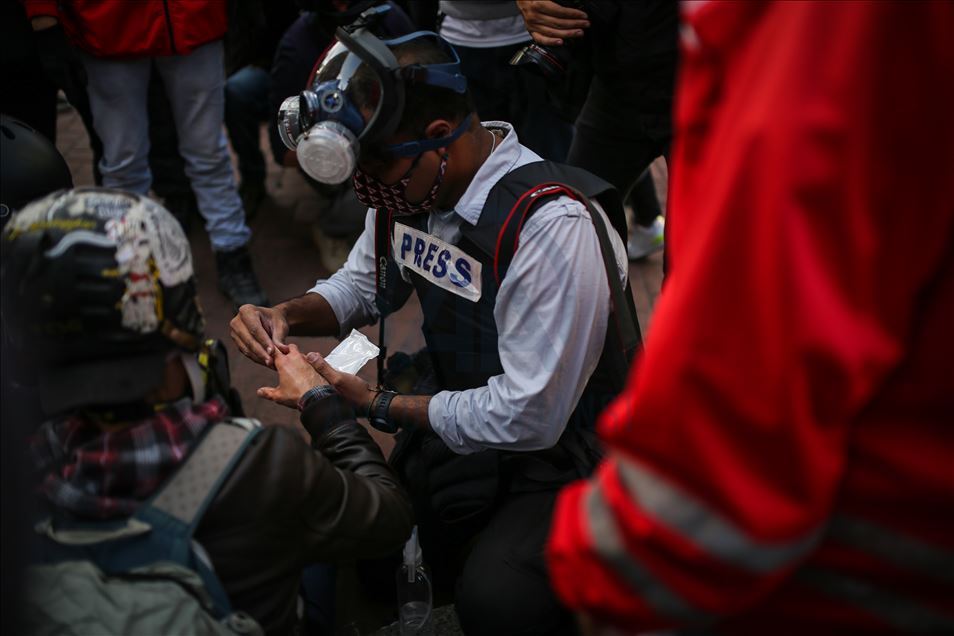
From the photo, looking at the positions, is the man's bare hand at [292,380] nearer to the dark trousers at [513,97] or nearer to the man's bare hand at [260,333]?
the man's bare hand at [260,333]

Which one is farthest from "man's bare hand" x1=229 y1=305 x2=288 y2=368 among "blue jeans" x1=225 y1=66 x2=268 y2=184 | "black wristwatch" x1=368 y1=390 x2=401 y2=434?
"blue jeans" x1=225 y1=66 x2=268 y2=184

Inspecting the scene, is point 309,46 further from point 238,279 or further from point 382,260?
point 382,260

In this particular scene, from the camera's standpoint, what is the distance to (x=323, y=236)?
479cm

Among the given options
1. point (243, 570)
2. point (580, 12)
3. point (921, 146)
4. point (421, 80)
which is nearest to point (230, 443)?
point (243, 570)

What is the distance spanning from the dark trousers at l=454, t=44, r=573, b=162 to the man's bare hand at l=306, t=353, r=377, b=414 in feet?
7.08

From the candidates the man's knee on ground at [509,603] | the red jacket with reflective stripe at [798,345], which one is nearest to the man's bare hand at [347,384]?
the man's knee on ground at [509,603]

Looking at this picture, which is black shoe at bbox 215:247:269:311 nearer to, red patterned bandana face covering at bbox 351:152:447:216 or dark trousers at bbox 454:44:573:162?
dark trousers at bbox 454:44:573:162

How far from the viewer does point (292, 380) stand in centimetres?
216

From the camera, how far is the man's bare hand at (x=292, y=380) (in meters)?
2.14

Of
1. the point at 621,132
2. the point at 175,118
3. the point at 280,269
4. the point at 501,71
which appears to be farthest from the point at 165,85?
the point at 621,132

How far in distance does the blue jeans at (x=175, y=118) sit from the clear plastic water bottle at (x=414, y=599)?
6.79 feet

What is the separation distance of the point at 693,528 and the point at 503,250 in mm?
1230

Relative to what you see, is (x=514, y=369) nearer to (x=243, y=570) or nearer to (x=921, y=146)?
(x=243, y=570)

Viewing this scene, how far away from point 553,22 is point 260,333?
5.25 feet
